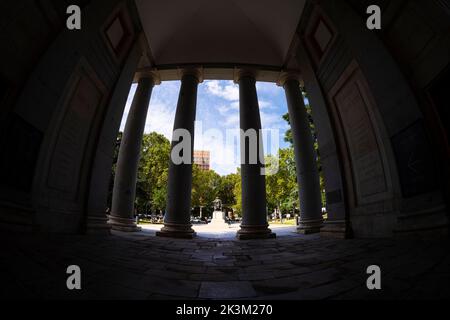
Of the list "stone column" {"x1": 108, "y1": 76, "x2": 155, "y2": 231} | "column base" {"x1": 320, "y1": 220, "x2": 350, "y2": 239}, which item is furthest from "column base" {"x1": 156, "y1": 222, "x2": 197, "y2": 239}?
"column base" {"x1": 320, "y1": 220, "x2": 350, "y2": 239}

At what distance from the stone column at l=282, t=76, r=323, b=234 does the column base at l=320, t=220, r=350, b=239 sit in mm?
2576

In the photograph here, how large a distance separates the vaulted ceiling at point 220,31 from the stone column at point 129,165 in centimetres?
334

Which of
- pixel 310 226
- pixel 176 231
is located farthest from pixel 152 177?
pixel 310 226

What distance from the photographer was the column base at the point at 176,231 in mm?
10289

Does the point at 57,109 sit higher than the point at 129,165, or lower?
higher

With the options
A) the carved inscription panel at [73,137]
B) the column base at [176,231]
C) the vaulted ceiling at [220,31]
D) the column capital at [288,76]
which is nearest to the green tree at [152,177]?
the vaulted ceiling at [220,31]

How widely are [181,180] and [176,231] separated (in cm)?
265

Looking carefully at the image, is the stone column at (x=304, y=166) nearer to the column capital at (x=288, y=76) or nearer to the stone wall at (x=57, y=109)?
the column capital at (x=288, y=76)

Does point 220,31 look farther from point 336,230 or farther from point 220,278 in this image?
point 220,278

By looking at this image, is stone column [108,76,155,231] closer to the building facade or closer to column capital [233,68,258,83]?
column capital [233,68,258,83]

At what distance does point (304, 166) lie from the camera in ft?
42.0

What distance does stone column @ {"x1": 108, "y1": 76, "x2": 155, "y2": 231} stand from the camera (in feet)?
38.0

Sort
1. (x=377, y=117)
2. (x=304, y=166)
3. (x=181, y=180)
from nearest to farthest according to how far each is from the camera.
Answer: (x=377, y=117) < (x=181, y=180) < (x=304, y=166)
